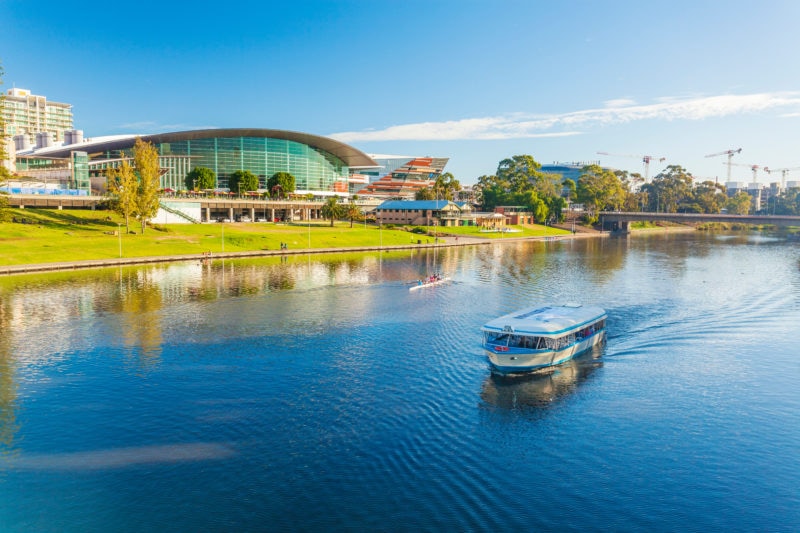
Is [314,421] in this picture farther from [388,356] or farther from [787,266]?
[787,266]

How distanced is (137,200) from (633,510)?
120m

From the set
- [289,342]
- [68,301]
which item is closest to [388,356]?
[289,342]

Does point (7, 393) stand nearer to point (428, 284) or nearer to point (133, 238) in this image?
point (428, 284)

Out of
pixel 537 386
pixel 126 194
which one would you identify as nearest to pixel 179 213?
pixel 126 194

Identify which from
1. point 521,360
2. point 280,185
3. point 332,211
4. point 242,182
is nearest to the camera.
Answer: point 521,360

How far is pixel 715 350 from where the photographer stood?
49219 millimetres

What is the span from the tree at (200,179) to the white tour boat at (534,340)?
158 m

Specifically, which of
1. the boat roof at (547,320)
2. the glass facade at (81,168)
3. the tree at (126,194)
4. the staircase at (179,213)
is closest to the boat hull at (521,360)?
the boat roof at (547,320)

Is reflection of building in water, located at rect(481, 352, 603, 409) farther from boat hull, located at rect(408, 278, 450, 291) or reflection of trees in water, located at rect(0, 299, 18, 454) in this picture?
boat hull, located at rect(408, 278, 450, 291)

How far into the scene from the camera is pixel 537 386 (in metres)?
39.9

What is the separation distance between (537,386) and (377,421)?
13.0m

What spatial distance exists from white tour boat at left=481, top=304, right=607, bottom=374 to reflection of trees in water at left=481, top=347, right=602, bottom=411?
77 centimetres

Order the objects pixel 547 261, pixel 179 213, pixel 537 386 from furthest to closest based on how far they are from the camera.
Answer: pixel 179 213, pixel 547 261, pixel 537 386

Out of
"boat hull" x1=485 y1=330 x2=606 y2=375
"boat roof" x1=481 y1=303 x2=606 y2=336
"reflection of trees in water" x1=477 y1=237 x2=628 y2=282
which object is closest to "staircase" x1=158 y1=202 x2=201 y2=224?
"reflection of trees in water" x1=477 y1=237 x2=628 y2=282
